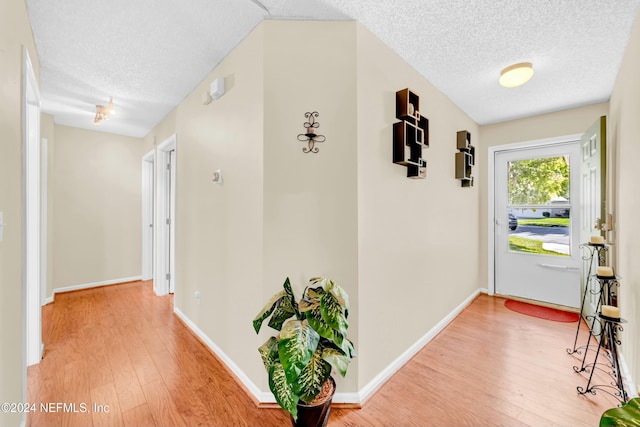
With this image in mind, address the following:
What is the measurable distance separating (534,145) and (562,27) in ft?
6.51

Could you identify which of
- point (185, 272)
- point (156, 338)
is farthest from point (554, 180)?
point (156, 338)

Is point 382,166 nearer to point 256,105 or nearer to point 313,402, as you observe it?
point 256,105

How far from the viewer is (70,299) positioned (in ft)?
12.0

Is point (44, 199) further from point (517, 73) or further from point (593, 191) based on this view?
point (593, 191)

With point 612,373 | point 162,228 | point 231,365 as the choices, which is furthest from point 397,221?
point 162,228

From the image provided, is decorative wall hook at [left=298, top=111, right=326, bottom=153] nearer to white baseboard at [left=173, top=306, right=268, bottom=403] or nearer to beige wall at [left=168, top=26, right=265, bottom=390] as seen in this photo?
beige wall at [left=168, top=26, right=265, bottom=390]

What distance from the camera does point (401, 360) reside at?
214 centimetres

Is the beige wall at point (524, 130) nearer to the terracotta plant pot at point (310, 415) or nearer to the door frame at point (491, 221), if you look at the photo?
the door frame at point (491, 221)

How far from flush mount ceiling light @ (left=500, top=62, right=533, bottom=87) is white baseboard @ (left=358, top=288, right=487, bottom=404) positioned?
2.26 m

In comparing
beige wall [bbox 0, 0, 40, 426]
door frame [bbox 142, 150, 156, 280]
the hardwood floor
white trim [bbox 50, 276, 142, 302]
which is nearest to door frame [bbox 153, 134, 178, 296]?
the hardwood floor

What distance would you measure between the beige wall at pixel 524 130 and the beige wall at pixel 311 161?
2.88m

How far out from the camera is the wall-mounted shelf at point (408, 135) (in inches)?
77.9

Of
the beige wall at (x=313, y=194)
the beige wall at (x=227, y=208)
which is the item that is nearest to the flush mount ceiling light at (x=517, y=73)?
the beige wall at (x=313, y=194)

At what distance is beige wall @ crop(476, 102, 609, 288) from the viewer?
3.09 meters
